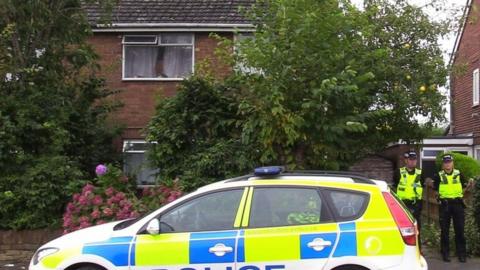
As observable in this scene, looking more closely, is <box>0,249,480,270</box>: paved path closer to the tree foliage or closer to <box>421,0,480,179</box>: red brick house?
the tree foliage

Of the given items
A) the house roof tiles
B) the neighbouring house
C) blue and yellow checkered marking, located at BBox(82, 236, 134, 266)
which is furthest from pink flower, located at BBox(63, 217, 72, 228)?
the neighbouring house

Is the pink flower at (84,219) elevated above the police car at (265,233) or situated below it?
below

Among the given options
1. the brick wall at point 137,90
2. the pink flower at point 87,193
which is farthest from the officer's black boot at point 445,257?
the brick wall at point 137,90

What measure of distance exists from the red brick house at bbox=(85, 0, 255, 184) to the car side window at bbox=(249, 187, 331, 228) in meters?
9.45

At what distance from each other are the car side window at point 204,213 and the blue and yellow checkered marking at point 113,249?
0.41 meters

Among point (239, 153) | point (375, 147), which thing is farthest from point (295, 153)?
point (375, 147)

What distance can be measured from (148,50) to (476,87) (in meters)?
10.3

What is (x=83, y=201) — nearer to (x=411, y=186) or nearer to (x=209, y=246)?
(x=209, y=246)

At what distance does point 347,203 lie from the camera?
6.48 m

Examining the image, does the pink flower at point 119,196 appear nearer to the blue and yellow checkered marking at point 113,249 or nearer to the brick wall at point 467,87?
the blue and yellow checkered marking at point 113,249

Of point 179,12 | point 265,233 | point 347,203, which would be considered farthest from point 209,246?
point 179,12

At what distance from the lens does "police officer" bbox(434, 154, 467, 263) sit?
989 centimetres

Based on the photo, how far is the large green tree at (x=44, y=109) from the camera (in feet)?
36.3

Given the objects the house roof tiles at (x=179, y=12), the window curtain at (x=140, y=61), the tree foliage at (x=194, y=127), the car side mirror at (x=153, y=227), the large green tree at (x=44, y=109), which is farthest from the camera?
the window curtain at (x=140, y=61)
